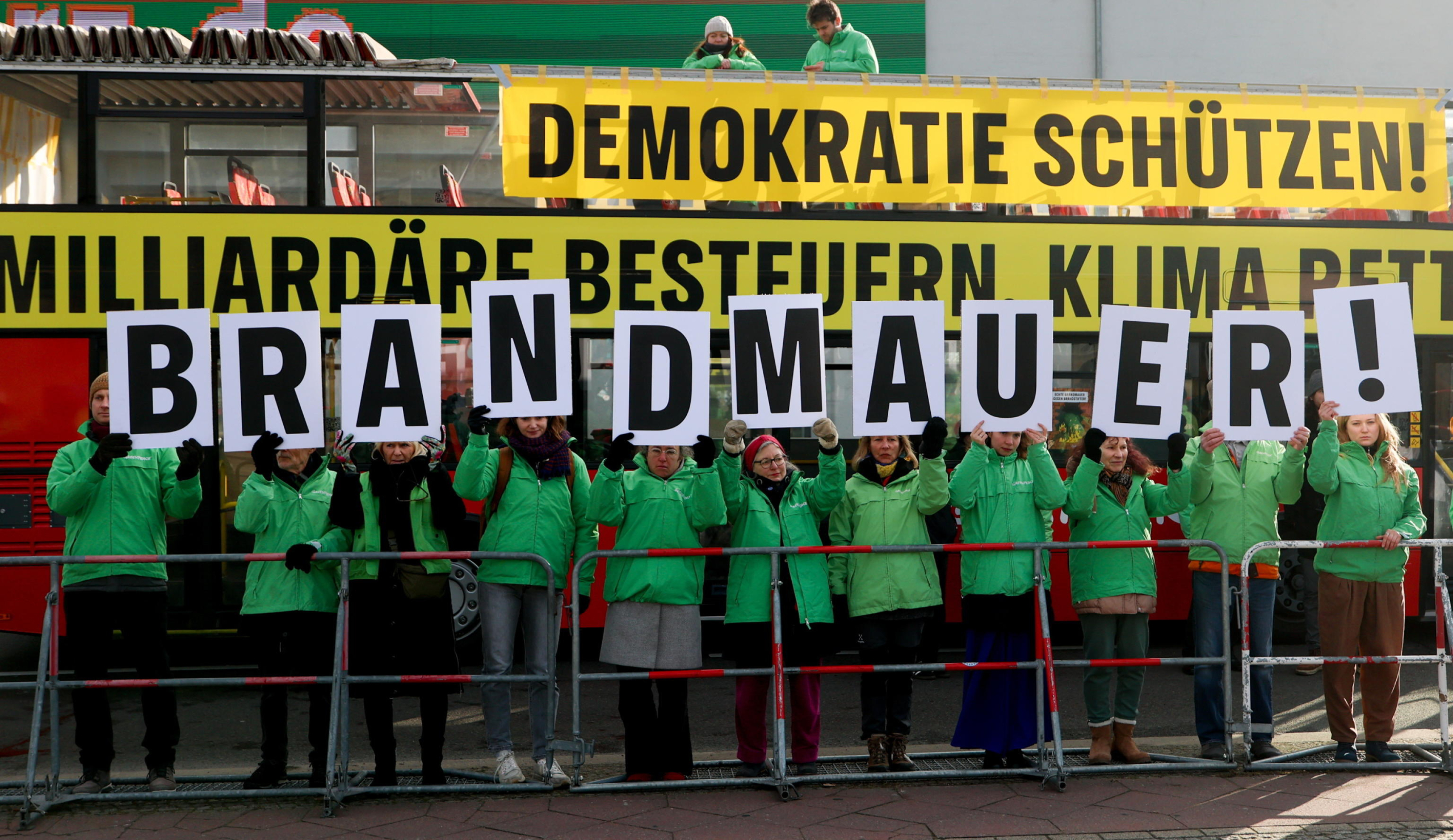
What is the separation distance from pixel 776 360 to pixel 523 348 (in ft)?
3.99

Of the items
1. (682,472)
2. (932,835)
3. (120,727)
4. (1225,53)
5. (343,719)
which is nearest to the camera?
(932,835)

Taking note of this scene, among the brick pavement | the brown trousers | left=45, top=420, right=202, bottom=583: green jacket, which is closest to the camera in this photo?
the brick pavement

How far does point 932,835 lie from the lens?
4672mm

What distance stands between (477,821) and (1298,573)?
651 centimetres

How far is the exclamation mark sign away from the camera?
18.5 ft

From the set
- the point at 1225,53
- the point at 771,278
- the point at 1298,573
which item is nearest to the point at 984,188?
the point at 771,278

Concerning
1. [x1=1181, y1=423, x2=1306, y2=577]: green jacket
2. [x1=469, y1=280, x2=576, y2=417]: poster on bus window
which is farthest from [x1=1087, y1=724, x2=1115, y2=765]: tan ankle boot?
[x1=469, y1=280, x2=576, y2=417]: poster on bus window

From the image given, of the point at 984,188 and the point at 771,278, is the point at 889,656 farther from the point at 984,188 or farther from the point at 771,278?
the point at 984,188

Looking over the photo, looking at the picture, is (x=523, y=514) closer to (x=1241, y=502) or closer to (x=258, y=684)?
(x=258, y=684)

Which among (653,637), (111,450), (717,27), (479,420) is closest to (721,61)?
(717,27)

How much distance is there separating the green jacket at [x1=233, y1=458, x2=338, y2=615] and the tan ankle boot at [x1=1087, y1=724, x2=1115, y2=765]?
375cm

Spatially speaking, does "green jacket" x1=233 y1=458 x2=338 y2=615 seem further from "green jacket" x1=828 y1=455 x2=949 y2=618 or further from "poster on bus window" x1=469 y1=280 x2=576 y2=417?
"green jacket" x1=828 y1=455 x2=949 y2=618

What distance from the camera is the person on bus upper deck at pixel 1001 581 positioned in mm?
5477

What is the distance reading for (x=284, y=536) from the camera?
5.37 meters
